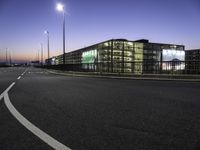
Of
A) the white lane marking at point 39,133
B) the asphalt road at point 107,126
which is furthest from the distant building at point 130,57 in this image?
the white lane marking at point 39,133

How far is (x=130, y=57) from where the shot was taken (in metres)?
78.7

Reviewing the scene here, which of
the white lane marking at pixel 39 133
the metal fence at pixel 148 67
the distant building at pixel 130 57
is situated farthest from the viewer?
the distant building at pixel 130 57

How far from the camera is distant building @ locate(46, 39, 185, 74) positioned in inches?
828

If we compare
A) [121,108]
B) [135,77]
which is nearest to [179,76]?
[135,77]

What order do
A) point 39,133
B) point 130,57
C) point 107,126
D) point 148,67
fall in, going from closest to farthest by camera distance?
1. point 39,133
2. point 107,126
3. point 148,67
4. point 130,57

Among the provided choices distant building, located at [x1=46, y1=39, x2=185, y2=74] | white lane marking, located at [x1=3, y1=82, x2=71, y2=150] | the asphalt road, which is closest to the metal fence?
distant building, located at [x1=46, y1=39, x2=185, y2=74]

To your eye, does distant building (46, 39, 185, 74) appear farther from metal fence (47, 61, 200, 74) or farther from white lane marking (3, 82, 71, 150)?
white lane marking (3, 82, 71, 150)

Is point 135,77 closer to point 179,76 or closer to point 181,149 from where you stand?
point 179,76

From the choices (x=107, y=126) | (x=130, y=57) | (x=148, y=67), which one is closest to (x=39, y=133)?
(x=107, y=126)

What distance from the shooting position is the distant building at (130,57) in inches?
828

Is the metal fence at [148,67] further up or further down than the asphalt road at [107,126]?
further up

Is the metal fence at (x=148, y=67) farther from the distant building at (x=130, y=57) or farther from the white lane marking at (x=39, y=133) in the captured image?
the white lane marking at (x=39, y=133)

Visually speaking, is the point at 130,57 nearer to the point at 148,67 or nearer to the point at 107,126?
the point at 148,67

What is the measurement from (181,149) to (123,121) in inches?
69.0
